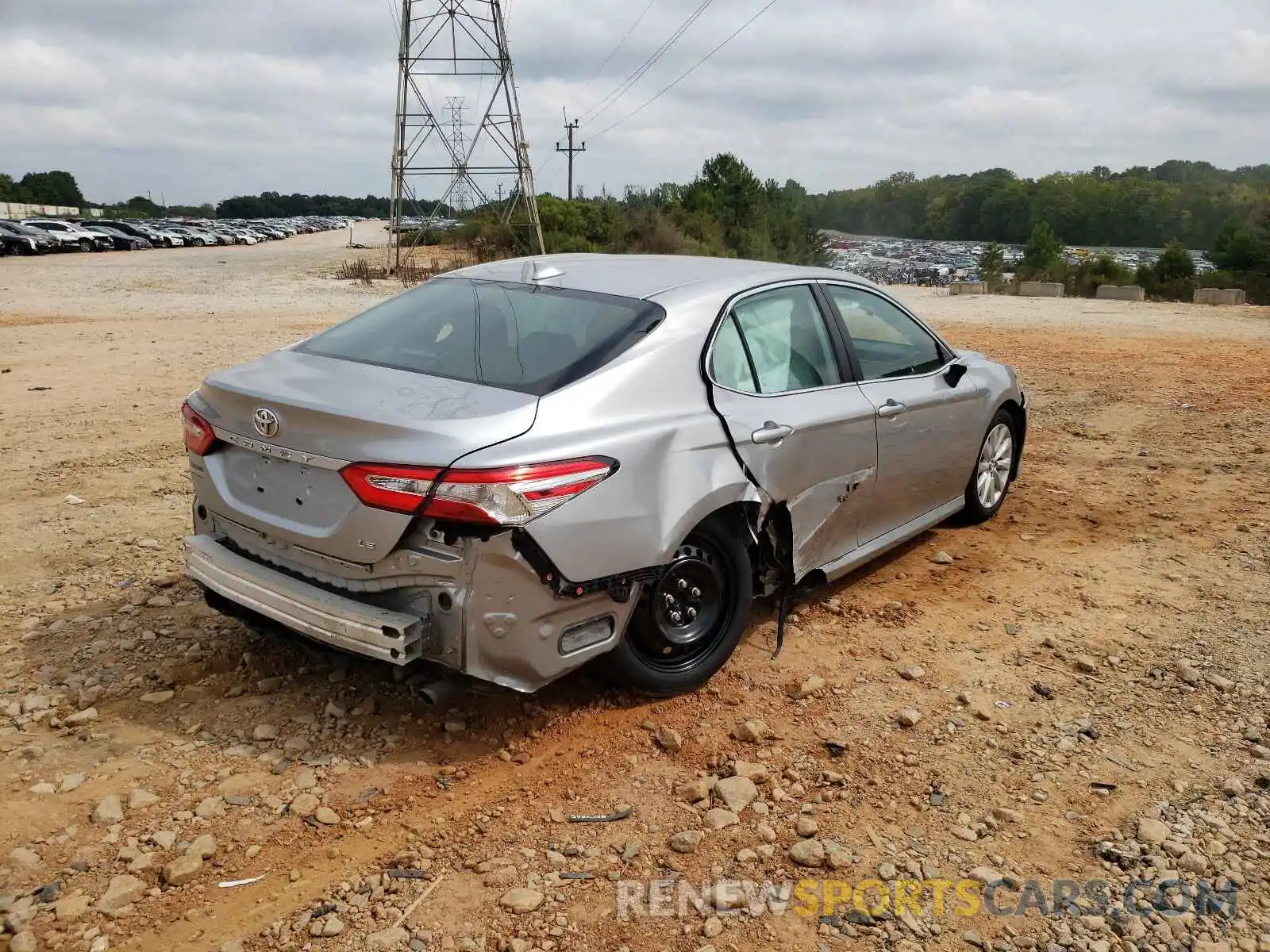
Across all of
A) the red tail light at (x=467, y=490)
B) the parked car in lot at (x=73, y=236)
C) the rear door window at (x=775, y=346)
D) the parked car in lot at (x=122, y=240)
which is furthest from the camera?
the parked car in lot at (x=122, y=240)

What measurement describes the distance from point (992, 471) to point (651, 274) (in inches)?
113

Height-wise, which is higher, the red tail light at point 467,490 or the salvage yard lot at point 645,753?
the red tail light at point 467,490

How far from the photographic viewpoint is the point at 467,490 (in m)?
2.98

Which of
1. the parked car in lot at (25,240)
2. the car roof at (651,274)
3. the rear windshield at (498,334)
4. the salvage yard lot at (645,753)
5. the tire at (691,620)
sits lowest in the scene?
the salvage yard lot at (645,753)

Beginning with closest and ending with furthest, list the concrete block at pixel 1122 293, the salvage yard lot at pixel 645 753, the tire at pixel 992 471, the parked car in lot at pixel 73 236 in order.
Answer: the salvage yard lot at pixel 645 753
the tire at pixel 992 471
the concrete block at pixel 1122 293
the parked car in lot at pixel 73 236

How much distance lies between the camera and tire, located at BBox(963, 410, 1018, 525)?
5809 millimetres

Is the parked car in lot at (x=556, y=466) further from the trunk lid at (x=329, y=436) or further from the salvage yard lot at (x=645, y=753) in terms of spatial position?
the salvage yard lot at (x=645, y=753)

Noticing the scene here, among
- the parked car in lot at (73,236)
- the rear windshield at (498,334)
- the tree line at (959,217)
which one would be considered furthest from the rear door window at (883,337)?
the parked car in lot at (73,236)

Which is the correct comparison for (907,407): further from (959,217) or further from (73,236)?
(959,217)

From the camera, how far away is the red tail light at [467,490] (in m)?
2.99

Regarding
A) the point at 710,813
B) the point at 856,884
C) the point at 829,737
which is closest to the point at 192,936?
the point at 710,813

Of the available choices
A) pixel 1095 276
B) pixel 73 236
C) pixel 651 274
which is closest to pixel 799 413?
pixel 651 274

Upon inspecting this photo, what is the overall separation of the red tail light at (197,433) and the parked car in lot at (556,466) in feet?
0.06

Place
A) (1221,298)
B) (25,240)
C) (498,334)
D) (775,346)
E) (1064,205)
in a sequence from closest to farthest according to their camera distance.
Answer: (498,334)
(775,346)
(1221,298)
(25,240)
(1064,205)
